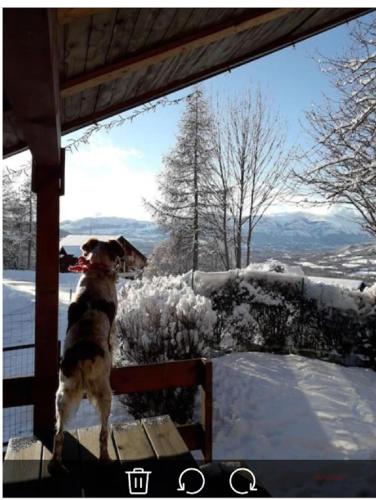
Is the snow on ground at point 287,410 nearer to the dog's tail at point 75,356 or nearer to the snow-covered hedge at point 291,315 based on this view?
the snow-covered hedge at point 291,315

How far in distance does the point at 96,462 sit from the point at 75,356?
30.6 inches

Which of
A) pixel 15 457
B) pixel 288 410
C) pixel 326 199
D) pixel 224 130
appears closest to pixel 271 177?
pixel 224 130

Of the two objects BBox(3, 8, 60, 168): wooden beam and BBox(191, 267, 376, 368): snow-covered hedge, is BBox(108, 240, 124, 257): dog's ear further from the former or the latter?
BBox(191, 267, 376, 368): snow-covered hedge

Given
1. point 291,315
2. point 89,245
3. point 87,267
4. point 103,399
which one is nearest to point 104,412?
point 103,399

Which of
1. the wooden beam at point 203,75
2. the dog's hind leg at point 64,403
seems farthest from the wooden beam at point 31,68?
the wooden beam at point 203,75

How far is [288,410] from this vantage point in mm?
5523

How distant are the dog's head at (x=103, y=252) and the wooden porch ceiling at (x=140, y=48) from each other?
918 mm

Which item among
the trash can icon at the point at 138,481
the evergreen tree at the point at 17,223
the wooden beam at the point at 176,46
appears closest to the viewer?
the trash can icon at the point at 138,481

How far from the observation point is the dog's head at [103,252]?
288 centimetres

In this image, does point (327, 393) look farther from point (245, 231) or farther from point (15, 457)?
point (245, 231)

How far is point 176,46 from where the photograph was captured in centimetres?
262

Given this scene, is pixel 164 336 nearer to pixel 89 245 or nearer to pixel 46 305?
pixel 46 305

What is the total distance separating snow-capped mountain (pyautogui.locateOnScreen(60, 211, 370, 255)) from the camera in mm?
21173

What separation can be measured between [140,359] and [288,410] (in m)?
2.31
